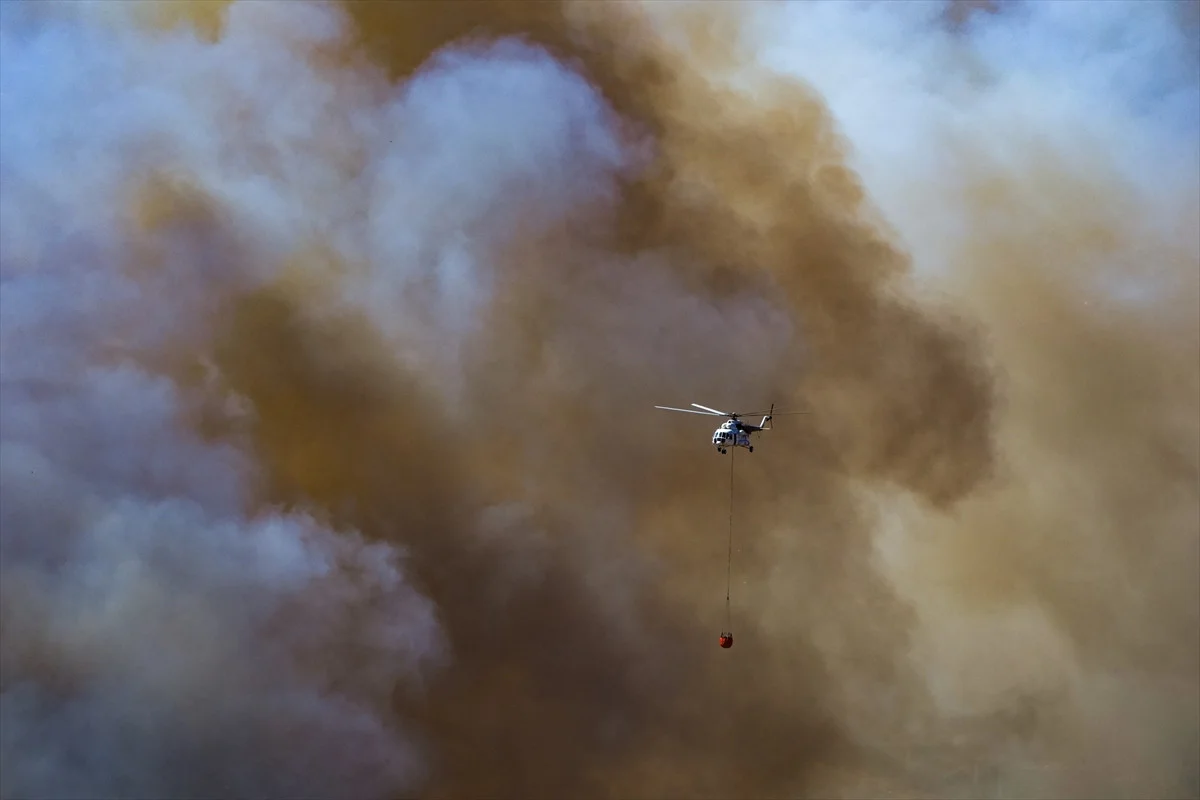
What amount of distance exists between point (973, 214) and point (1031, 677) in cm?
1081

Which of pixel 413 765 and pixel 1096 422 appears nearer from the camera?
pixel 413 765

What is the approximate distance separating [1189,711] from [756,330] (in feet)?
41.7

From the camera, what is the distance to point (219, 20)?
28875mm

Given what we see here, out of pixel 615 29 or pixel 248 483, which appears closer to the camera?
pixel 248 483

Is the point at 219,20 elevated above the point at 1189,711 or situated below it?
above

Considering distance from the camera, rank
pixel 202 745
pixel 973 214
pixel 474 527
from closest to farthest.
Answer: pixel 202 745, pixel 474 527, pixel 973 214

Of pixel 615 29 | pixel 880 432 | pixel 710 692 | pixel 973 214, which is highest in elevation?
pixel 615 29

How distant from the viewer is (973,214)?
2992 cm

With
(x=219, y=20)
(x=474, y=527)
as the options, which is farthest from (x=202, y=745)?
(x=219, y=20)

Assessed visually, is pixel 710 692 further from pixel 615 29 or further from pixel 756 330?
pixel 615 29

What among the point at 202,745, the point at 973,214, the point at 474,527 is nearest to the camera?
the point at 202,745

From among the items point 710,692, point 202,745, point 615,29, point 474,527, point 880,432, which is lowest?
point 202,745

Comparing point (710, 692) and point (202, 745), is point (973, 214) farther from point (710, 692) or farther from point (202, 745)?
point (202, 745)

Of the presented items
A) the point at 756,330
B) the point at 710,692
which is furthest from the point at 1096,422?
the point at 710,692
